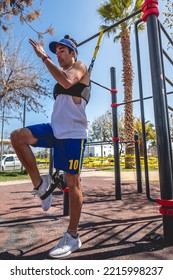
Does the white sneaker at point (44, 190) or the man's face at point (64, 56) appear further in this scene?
the man's face at point (64, 56)

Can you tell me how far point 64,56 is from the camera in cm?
219

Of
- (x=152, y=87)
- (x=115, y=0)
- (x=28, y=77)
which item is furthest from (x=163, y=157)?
(x=115, y=0)

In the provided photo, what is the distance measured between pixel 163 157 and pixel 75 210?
2.92ft

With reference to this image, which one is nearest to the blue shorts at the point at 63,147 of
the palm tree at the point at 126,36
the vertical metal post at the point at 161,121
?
the vertical metal post at the point at 161,121

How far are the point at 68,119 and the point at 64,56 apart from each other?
0.61m

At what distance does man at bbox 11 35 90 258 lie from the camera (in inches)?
76.5

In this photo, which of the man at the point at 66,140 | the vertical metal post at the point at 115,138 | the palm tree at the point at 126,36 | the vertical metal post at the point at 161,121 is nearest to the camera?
the man at the point at 66,140

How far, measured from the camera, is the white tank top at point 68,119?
2.01m

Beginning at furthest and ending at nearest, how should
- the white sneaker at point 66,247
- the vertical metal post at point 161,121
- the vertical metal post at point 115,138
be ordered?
the vertical metal post at point 115,138 → the vertical metal post at point 161,121 → the white sneaker at point 66,247

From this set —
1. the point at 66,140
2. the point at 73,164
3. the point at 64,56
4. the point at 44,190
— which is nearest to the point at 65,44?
the point at 64,56

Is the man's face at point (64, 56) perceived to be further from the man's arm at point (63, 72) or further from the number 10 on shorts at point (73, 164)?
the number 10 on shorts at point (73, 164)

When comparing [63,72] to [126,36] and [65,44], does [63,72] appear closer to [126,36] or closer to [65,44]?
[65,44]

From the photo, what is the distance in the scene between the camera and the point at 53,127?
2064mm

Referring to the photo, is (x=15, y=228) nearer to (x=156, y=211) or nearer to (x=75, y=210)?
(x=75, y=210)
